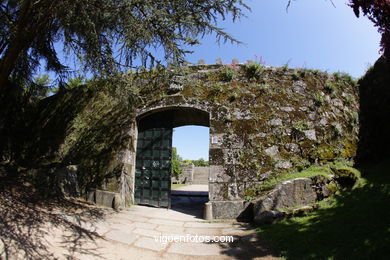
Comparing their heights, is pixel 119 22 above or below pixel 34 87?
above

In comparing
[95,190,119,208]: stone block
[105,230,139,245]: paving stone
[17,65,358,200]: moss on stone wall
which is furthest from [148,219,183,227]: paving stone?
[95,190,119,208]: stone block

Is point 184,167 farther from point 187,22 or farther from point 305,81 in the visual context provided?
point 187,22

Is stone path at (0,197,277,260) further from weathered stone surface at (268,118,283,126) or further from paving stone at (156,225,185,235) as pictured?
weathered stone surface at (268,118,283,126)

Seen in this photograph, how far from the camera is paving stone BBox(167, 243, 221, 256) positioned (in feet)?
9.30

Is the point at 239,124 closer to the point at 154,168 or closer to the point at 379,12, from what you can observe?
the point at 154,168

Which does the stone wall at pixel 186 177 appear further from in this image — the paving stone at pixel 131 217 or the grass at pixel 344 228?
the grass at pixel 344 228

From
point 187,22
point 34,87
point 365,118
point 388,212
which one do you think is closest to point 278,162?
point 388,212

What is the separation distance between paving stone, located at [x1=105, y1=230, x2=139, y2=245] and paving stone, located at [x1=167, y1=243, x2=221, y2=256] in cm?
67

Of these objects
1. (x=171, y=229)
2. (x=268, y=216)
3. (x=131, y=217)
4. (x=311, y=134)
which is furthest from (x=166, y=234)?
(x=311, y=134)

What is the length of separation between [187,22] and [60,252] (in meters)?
3.61

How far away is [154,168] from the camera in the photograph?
18.5ft

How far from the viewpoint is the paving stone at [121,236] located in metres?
3.09

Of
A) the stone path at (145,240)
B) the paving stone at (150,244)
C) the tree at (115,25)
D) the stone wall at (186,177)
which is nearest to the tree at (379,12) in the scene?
the tree at (115,25)

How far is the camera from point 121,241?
306cm
